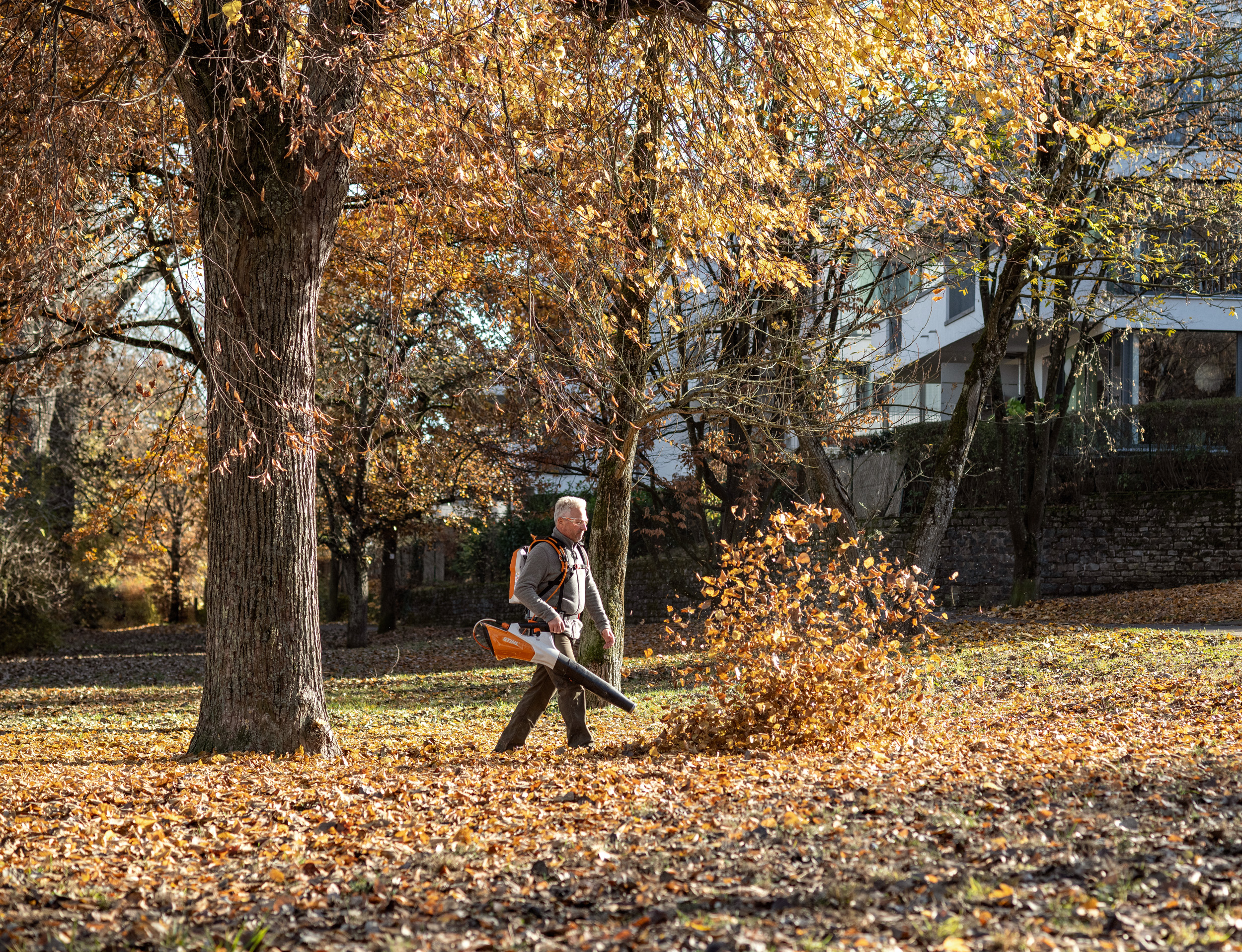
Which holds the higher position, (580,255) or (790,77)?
(790,77)

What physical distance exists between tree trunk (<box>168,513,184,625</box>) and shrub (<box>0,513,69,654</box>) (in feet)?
31.1

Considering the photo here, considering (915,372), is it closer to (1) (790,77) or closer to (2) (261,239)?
(1) (790,77)

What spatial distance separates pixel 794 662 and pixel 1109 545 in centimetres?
1817

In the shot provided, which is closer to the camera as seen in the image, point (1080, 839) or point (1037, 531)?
point (1080, 839)

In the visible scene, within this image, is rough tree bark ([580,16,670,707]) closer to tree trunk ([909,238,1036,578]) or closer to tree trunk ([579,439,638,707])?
tree trunk ([579,439,638,707])

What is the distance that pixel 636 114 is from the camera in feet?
35.9

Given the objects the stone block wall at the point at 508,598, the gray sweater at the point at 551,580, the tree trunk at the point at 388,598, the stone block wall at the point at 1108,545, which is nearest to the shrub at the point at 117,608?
the stone block wall at the point at 508,598

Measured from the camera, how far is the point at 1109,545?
74.7ft

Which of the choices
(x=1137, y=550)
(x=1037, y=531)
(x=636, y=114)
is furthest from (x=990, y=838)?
(x=1137, y=550)

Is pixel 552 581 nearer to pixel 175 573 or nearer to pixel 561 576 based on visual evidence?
pixel 561 576

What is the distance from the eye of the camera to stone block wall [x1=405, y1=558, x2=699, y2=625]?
84.0ft

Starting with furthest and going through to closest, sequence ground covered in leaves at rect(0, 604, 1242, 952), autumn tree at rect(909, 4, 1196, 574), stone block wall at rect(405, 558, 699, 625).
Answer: stone block wall at rect(405, 558, 699, 625), autumn tree at rect(909, 4, 1196, 574), ground covered in leaves at rect(0, 604, 1242, 952)

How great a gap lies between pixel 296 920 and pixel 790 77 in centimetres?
736

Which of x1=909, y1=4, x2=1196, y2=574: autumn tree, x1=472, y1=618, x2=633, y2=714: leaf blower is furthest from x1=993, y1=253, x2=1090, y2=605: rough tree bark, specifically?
x1=472, y1=618, x2=633, y2=714: leaf blower
